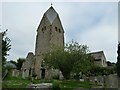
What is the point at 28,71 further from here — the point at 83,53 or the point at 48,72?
the point at 83,53

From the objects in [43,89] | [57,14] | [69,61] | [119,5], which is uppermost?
[57,14]

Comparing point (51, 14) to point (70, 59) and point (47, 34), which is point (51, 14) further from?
point (70, 59)

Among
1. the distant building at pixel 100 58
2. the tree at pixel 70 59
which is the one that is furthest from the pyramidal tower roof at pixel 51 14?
the tree at pixel 70 59

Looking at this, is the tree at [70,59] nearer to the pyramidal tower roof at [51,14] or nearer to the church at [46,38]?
the church at [46,38]

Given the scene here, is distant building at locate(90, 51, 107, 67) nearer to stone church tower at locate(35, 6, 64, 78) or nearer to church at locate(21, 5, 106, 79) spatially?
church at locate(21, 5, 106, 79)

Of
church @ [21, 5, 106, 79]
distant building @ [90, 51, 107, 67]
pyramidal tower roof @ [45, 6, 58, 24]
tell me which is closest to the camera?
church @ [21, 5, 106, 79]

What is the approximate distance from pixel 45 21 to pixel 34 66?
30.7 feet

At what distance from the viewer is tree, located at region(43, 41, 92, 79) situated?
30058mm

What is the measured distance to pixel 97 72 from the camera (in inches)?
1513

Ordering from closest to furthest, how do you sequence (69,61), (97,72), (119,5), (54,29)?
(119,5) < (69,61) < (97,72) < (54,29)

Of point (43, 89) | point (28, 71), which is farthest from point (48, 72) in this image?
point (43, 89)

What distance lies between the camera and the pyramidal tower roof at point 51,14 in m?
46.6

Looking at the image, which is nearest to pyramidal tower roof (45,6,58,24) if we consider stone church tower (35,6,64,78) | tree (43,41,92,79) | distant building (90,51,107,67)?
stone church tower (35,6,64,78)

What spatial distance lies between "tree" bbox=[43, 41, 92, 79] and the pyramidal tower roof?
15350mm
